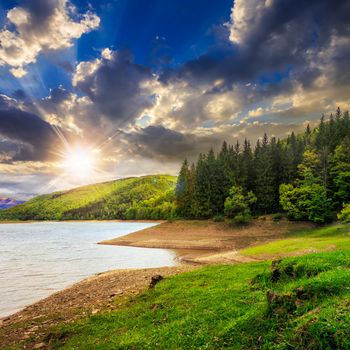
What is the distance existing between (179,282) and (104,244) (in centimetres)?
4134

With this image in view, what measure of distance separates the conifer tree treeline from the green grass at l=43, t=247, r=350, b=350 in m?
46.9

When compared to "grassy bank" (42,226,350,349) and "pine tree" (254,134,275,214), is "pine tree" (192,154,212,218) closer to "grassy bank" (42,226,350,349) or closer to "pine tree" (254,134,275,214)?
"pine tree" (254,134,275,214)

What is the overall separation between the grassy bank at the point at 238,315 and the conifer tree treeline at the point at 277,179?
46.9m

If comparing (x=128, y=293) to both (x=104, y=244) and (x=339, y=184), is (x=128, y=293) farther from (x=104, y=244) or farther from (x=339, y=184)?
(x=339, y=184)

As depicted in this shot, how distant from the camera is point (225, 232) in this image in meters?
57.9

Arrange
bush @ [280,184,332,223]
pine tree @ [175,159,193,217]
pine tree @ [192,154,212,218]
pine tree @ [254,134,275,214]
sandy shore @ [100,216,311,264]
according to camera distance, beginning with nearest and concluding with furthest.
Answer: sandy shore @ [100,216,311,264] < bush @ [280,184,332,223] < pine tree @ [254,134,275,214] < pine tree @ [192,154,212,218] < pine tree @ [175,159,193,217]

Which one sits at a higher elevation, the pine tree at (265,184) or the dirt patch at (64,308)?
the pine tree at (265,184)

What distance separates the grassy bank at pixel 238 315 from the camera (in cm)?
691

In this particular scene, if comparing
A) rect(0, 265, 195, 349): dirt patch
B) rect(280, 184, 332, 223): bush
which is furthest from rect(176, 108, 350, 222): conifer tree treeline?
rect(0, 265, 195, 349): dirt patch

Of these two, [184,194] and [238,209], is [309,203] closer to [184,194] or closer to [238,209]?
[238,209]

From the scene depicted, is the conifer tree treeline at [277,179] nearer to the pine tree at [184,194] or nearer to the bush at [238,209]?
the pine tree at [184,194]

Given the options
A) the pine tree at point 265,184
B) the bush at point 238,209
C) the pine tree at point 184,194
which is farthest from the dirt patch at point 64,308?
the pine tree at point 184,194

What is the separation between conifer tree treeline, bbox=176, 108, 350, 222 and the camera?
56312 millimetres

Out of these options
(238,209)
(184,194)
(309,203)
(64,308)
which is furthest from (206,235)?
(64,308)
